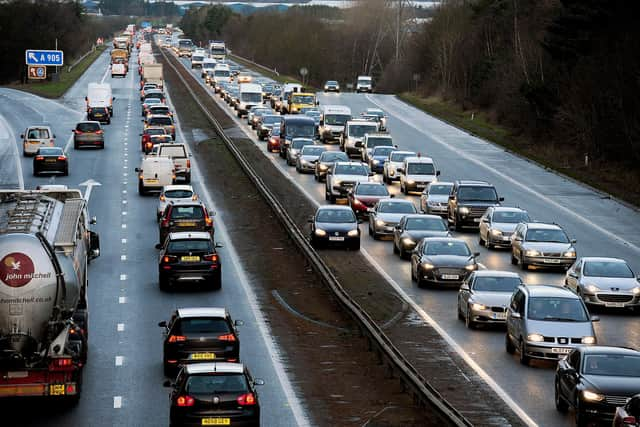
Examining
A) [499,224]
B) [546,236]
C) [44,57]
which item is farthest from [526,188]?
[44,57]

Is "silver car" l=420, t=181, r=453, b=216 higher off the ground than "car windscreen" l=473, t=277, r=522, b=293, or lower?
lower

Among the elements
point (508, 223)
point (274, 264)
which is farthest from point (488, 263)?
point (274, 264)

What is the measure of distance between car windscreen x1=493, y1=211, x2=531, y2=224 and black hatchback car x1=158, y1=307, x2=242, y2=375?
1965 centimetres

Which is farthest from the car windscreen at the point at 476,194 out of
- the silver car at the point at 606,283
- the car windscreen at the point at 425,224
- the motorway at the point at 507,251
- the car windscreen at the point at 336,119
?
the car windscreen at the point at 336,119

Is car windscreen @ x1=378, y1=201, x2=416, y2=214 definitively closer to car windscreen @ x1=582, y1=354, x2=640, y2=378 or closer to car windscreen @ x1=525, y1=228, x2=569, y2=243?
car windscreen @ x1=525, y1=228, x2=569, y2=243

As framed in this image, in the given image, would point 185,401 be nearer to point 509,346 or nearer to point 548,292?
point 509,346

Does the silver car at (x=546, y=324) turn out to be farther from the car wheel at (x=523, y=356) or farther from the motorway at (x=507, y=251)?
the motorway at (x=507, y=251)

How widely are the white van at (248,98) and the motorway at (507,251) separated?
3048 mm

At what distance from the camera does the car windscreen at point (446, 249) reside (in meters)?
35.6

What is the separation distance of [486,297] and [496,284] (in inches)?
29.5

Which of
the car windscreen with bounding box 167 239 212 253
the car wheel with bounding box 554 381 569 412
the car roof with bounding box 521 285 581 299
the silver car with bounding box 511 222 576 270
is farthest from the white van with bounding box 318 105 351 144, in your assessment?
the car wheel with bounding box 554 381 569 412

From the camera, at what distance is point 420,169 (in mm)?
56031

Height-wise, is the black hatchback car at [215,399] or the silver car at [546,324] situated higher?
the black hatchback car at [215,399]

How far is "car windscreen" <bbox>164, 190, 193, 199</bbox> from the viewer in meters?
45.7
